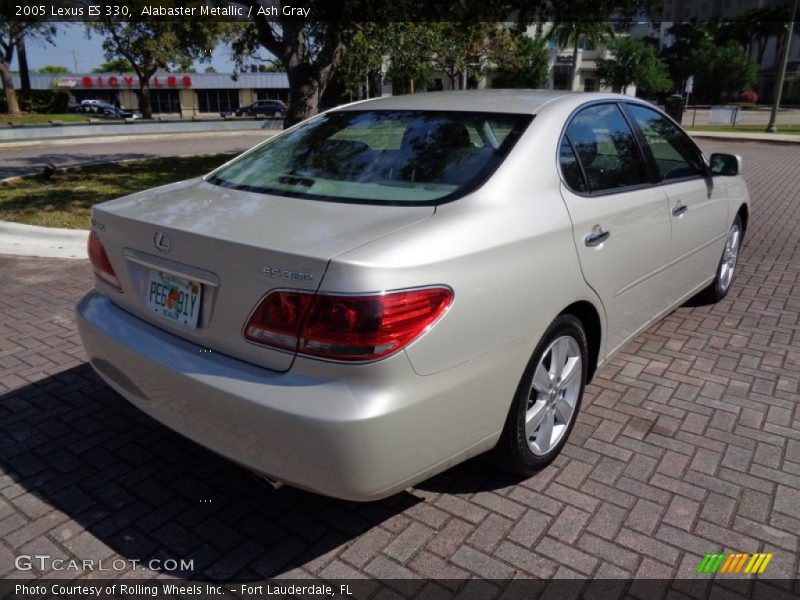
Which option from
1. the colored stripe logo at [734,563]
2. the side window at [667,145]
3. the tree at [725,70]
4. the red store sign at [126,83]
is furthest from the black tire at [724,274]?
the tree at [725,70]

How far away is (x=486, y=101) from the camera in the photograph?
3.34 metres

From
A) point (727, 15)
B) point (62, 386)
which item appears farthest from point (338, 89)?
point (727, 15)

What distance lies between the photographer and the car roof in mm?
3195

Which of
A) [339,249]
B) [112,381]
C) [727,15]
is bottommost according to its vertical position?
[112,381]

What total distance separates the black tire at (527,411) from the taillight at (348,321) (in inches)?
26.3

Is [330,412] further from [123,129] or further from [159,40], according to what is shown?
[159,40]

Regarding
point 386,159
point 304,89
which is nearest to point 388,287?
point 386,159

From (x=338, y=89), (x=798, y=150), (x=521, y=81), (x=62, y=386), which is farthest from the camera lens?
(x=521, y=81)

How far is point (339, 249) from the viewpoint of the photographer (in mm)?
2131

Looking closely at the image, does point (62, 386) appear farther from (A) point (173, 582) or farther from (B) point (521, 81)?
(B) point (521, 81)

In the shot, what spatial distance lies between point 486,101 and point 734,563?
7.58ft

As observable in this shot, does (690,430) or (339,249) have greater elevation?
(339,249)

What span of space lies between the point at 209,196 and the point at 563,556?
2.07 meters

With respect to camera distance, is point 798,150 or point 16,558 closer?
point 16,558
